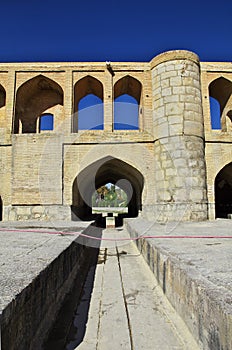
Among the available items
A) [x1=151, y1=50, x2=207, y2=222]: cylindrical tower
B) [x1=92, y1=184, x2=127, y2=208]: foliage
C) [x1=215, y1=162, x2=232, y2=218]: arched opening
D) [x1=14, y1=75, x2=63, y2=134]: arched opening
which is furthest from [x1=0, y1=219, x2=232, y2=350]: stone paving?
[x1=92, y1=184, x2=127, y2=208]: foliage

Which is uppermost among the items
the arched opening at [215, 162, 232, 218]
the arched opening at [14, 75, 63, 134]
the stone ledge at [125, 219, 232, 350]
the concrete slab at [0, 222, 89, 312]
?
the arched opening at [14, 75, 63, 134]

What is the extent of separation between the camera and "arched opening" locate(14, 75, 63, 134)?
11734 millimetres

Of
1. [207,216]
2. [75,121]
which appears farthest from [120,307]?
[75,121]

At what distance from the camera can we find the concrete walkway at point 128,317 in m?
2.59

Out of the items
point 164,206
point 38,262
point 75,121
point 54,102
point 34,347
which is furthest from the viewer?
point 54,102

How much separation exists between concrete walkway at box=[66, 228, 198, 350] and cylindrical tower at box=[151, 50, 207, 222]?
15.3 feet

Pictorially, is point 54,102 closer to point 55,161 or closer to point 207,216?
point 55,161

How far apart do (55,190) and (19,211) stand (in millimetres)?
1549

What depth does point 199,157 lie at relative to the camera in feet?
32.5

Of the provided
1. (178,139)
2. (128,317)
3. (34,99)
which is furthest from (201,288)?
(34,99)

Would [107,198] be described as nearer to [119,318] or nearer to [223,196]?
[223,196]

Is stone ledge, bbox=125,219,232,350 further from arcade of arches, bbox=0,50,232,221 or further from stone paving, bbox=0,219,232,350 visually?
arcade of arches, bbox=0,50,232,221

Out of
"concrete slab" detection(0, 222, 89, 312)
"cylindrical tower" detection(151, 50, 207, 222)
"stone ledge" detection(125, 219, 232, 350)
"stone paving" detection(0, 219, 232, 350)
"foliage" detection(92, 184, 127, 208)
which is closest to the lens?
"stone ledge" detection(125, 219, 232, 350)

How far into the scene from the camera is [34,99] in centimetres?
1334
